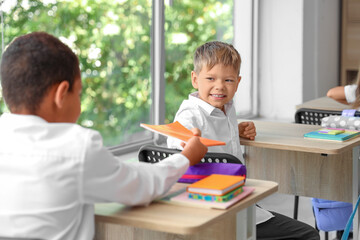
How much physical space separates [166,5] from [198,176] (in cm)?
240

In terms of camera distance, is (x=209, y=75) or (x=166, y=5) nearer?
(x=209, y=75)

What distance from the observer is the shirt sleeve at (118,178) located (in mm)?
1485

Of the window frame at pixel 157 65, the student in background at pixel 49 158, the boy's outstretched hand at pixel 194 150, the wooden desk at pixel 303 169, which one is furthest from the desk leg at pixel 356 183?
the student in background at pixel 49 158

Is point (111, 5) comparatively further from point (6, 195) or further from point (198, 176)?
point (6, 195)

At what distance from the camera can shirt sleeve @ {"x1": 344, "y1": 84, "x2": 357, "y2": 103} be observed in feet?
11.6

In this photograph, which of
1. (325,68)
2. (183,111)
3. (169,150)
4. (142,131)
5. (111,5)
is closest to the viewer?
(169,150)

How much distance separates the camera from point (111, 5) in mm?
3686

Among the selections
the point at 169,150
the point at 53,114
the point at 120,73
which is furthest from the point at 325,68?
the point at 53,114

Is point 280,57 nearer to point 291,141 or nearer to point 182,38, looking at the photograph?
point 182,38

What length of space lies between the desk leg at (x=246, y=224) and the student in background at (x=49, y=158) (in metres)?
0.34

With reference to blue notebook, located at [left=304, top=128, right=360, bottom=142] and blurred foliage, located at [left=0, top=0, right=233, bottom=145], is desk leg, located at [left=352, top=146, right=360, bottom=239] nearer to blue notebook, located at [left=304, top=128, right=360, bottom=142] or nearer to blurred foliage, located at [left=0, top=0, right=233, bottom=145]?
blue notebook, located at [left=304, top=128, right=360, bottom=142]

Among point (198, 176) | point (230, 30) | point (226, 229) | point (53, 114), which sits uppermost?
point (230, 30)

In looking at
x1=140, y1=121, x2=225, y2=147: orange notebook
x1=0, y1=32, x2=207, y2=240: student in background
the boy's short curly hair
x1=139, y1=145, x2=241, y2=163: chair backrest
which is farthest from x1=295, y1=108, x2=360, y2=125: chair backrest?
the boy's short curly hair

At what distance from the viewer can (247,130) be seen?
9.54 ft
